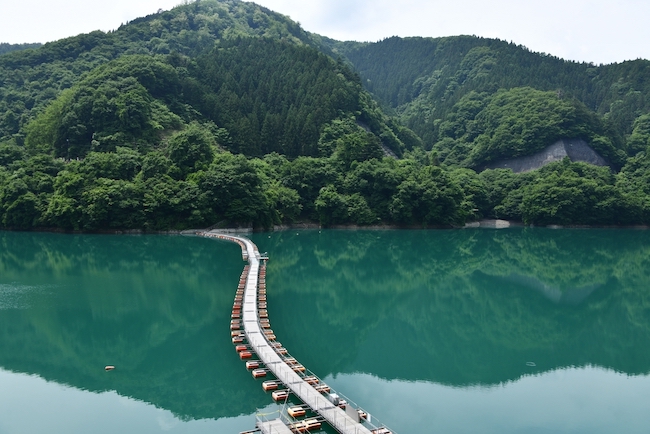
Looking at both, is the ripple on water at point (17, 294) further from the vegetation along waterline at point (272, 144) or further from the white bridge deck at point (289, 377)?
the vegetation along waterline at point (272, 144)

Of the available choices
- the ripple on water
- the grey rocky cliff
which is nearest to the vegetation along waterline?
the grey rocky cliff

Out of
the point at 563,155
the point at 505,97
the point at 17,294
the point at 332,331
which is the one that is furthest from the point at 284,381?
the point at 505,97

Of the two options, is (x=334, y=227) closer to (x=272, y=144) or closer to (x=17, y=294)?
(x=272, y=144)

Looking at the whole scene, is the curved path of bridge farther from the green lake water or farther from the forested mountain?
the forested mountain

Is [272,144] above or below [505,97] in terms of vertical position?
below

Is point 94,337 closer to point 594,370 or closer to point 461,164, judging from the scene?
point 594,370

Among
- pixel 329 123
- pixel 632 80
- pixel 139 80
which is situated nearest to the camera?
pixel 139 80

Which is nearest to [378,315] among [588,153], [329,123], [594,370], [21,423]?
[594,370]
